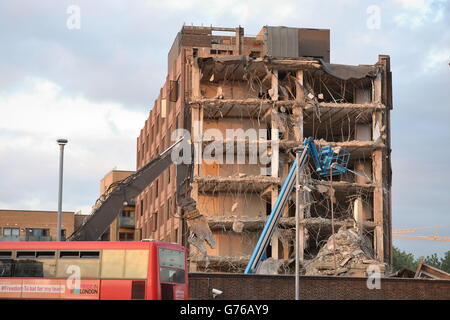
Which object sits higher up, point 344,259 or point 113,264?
point 344,259

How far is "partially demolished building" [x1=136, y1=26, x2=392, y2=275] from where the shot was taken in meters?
59.1

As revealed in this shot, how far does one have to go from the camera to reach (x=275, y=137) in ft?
196

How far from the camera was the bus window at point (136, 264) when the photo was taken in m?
28.3

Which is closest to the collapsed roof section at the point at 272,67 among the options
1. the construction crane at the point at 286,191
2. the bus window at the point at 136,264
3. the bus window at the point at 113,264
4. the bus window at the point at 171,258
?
the construction crane at the point at 286,191

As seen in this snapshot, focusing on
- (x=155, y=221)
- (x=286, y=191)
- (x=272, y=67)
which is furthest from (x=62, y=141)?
(x=155, y=221)

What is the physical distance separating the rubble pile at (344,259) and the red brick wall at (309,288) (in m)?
9.24

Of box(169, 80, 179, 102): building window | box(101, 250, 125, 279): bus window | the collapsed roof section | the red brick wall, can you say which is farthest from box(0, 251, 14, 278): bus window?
box(169, 80, 179, 102): building window

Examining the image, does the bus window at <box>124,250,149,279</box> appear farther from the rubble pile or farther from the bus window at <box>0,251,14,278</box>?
the rubble pile

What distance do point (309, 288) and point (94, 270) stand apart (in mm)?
13155

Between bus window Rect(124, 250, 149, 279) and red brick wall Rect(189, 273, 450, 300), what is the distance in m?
8.65

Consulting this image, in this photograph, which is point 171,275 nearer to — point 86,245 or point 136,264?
point 136,264
